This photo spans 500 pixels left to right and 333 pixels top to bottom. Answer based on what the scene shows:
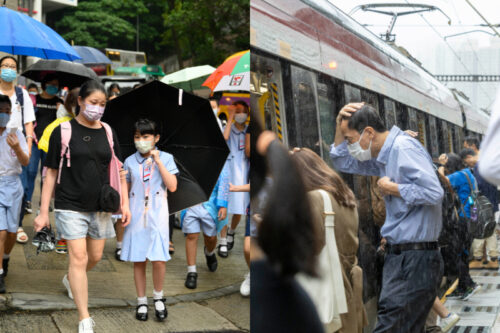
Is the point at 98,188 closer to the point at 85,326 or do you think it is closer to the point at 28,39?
the point at 85,326

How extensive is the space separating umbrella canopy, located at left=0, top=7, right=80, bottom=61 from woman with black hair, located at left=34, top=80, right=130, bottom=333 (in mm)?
1255

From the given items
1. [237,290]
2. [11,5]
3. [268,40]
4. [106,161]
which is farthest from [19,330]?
[11,5]

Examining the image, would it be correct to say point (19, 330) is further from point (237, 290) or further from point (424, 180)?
point (424, 180)

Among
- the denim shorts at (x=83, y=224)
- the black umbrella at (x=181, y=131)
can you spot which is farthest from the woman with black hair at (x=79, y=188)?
the black umbrella at (x=181, y=131)

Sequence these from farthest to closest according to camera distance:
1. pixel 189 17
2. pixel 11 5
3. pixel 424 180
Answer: pixel 189 17
pixel 11 5
pixel 424 180

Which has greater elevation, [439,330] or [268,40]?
[268,40]

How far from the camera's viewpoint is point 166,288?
5000 mm

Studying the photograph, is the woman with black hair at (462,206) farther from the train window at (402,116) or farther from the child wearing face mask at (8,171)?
the child wearing face mask at (8,171)

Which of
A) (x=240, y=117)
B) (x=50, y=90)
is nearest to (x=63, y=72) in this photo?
→ (x=50, y=90)

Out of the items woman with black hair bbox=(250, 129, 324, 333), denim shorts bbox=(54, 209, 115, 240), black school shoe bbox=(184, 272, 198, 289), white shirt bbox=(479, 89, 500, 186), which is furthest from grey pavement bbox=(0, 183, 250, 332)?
white shirt bbox=(479, 89, 500, 186)

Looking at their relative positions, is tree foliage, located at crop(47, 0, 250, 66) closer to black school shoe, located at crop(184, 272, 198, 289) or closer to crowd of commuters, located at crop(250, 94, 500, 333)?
black school shoe, located at crop(184, 272, 198, 289)

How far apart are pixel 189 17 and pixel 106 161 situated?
642cm

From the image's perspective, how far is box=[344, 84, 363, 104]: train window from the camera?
43.3 inches

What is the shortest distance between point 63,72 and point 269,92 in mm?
4991
